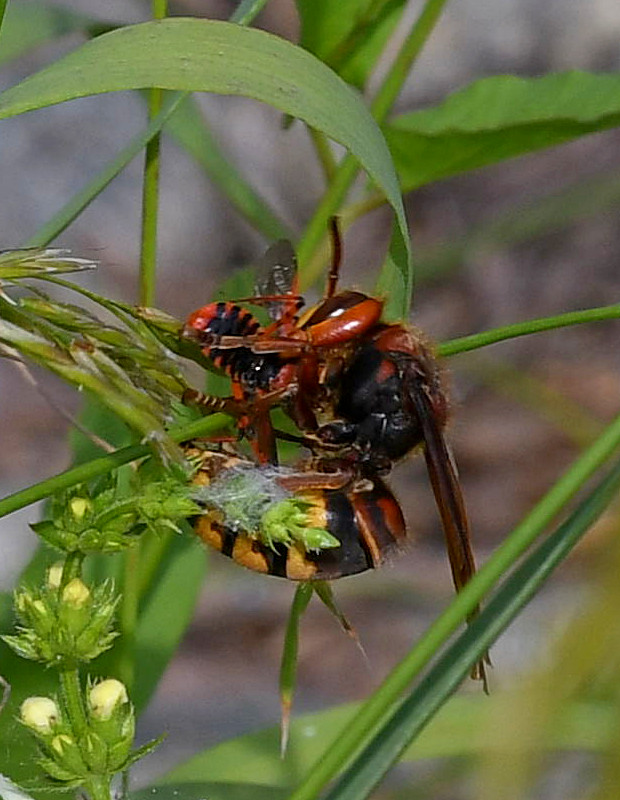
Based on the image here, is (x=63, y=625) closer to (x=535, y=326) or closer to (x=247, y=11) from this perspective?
(x=535, y=326)

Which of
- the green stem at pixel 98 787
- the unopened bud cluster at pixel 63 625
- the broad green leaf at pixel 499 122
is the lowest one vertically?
the green stem at pixel 98 787

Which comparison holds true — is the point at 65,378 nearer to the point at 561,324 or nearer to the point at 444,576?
the point at 561,324

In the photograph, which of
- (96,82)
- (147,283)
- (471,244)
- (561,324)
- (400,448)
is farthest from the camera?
(471,244)

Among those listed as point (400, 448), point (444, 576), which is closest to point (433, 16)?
point (400, 448)

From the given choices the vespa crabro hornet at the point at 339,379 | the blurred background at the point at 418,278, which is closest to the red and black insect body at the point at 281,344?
the vespa crabro hornet at the point at 339,379

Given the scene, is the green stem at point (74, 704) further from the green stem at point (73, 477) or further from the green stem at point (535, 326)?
the green stem at point (535, 326)
